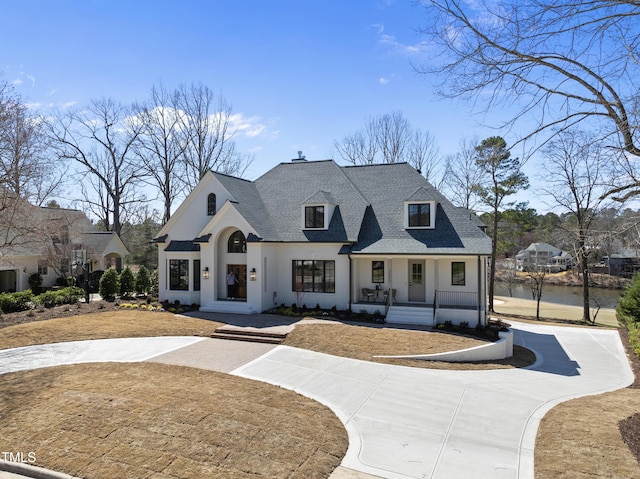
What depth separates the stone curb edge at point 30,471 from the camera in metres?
6.21

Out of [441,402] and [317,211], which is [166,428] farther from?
A: [317,211]

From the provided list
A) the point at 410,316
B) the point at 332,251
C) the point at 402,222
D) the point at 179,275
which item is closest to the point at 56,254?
the point at 179,275

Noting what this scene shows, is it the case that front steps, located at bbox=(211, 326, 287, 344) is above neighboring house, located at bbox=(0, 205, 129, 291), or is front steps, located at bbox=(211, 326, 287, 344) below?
below

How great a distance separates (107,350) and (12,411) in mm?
5496

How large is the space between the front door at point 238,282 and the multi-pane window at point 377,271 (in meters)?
6.79

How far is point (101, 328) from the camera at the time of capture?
16266 millimetres

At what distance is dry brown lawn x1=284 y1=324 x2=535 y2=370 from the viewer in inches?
519

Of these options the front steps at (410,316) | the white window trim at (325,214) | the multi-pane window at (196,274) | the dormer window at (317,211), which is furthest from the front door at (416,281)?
the multi-pane window at (196,274)

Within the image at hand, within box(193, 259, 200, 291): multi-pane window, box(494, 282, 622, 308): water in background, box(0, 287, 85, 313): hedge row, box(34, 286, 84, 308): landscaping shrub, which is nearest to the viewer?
box(0, 287, 85, 313): hedge row

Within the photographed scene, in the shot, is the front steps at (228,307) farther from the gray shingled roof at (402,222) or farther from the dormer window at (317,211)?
the gray shingled roof at (402,222)

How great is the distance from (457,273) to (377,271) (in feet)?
12.9

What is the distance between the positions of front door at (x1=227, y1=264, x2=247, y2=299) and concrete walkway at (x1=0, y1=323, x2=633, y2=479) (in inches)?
235

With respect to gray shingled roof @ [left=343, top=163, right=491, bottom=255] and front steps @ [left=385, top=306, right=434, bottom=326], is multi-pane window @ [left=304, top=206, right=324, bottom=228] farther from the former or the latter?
front steps @ [left=385, top=306, right=434, bottom=326]

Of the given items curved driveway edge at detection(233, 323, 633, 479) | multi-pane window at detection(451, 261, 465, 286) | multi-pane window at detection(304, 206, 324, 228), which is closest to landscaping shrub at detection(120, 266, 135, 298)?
multi-pane window at detection(304, 206, 324, 228)
